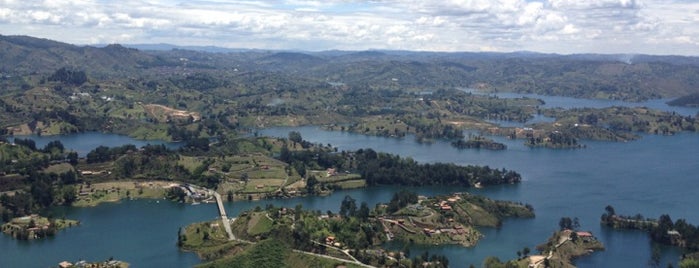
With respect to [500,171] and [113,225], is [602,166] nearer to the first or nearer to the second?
[500,171]

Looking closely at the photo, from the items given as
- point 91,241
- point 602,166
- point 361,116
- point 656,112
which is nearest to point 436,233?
point 91,241

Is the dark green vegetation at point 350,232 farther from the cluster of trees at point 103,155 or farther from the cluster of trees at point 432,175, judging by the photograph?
the cluster of trees at point 103,155

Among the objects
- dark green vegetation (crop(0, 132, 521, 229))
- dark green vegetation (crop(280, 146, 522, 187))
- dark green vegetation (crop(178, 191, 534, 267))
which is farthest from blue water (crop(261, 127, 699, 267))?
dark green vegetation (crop(0, 132, 521, 229))

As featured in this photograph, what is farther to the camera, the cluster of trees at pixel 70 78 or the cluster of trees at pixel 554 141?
the cluster of trees at pixel 70 78

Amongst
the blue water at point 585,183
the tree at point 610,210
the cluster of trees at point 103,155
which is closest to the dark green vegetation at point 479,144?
the blue water at point 585,183

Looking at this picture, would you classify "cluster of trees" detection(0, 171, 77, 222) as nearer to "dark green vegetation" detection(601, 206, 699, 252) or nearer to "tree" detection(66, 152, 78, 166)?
"tree" detection(66, 152, 78, 166)

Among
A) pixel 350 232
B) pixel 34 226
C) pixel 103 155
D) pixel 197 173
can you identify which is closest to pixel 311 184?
pixel 197 173
